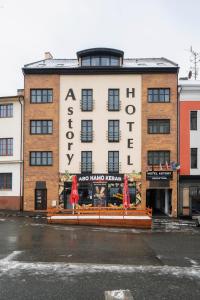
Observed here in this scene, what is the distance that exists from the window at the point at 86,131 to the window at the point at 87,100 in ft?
3.87

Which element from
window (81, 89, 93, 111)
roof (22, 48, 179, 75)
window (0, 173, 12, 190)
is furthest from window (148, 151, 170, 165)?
window (0, 173, 12, 190)

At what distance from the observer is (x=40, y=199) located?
3628cm

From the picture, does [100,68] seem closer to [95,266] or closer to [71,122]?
[71,122]

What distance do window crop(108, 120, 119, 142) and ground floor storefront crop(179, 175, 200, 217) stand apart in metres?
6.80

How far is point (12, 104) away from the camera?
37000mm

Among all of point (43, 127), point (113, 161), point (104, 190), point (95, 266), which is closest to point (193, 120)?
point (113, 161)

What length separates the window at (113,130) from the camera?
119ft

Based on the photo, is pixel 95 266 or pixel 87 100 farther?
pixel 87 100

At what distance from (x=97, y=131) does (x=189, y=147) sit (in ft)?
27.1

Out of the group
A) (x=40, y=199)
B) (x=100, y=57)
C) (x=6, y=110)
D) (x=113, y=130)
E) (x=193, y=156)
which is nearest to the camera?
(x=193, y=156)

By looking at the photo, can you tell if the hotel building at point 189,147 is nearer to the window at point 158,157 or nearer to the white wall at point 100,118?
the window at point 158,157

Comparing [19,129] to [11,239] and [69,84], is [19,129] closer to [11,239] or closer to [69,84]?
[69,84]

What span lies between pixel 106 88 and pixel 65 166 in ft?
26.0

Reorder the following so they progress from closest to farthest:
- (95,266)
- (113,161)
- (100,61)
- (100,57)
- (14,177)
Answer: (95,266)
(113,161)
(14,177)
(100,61)
(100,57)
